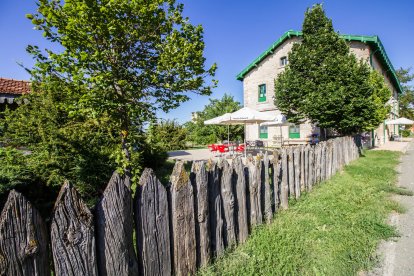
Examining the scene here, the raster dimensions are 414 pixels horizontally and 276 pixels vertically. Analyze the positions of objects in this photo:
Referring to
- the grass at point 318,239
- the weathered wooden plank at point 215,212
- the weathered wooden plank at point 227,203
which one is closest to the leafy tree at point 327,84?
the grass at point 318,239

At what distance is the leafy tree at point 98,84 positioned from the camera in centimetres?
372

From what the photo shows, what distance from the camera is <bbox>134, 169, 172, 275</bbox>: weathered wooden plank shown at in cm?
208

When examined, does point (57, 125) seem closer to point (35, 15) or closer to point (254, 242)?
point (35, 15)

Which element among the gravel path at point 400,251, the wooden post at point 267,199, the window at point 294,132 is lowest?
the gravel path at point 400,251

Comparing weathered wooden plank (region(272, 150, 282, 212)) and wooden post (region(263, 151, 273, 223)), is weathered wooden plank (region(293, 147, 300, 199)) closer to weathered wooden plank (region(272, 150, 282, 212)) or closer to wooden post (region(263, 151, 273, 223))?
weathered wooden plank (region(272, 150, 282, 212))

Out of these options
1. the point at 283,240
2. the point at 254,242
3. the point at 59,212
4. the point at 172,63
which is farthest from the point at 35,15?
the point at 283,240

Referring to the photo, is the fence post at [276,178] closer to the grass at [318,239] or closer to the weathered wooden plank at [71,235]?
the grass at [318,239]

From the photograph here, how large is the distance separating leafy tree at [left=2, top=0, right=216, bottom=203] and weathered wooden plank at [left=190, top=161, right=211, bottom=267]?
6.03 ft

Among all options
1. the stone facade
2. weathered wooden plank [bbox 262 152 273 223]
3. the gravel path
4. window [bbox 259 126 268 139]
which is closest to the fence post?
weathered wooden plank [bbox 262 152 273 223]

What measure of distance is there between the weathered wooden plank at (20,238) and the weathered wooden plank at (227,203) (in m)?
1.92

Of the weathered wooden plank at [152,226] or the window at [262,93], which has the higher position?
the window at [262,93]

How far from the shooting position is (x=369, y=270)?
8.68 ft

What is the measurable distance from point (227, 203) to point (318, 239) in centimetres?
143

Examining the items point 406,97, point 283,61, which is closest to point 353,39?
point 283,61
